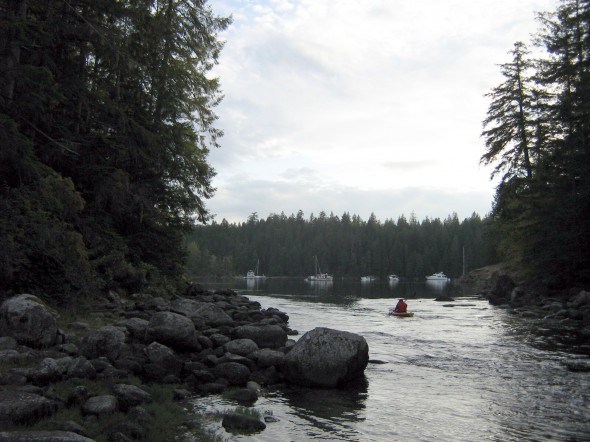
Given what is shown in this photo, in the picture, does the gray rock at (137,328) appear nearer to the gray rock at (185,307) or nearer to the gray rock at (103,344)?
the gray rock at (103,344)

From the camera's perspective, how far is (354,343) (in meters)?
12.3

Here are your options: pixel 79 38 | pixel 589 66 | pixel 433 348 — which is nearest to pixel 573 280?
pixel 589 66

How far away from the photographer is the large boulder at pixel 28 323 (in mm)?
10086

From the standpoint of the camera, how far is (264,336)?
48.4ft

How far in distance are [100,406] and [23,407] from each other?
1.16 meters

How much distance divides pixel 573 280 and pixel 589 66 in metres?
13.2

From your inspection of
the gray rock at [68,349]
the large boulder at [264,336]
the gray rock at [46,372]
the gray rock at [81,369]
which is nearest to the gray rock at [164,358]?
the gray rock at [68,349]

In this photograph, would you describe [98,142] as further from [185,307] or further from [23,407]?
[23,407]

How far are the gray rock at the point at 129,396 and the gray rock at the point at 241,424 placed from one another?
1.46 meters

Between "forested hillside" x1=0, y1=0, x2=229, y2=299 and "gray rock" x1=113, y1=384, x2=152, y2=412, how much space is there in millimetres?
4994

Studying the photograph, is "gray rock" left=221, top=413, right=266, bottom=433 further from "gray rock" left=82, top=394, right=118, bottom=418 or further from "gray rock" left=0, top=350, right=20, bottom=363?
"gray rock" left=0, top=350, right=20, bottom=363

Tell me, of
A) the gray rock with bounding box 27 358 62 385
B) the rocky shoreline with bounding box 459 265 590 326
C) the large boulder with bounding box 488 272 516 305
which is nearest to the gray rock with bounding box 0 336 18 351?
the gray rock with bounding box 27 358 62 385

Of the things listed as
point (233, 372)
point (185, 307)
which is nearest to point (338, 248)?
point (185, 307)

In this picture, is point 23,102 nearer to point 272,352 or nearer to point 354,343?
point 272,352
